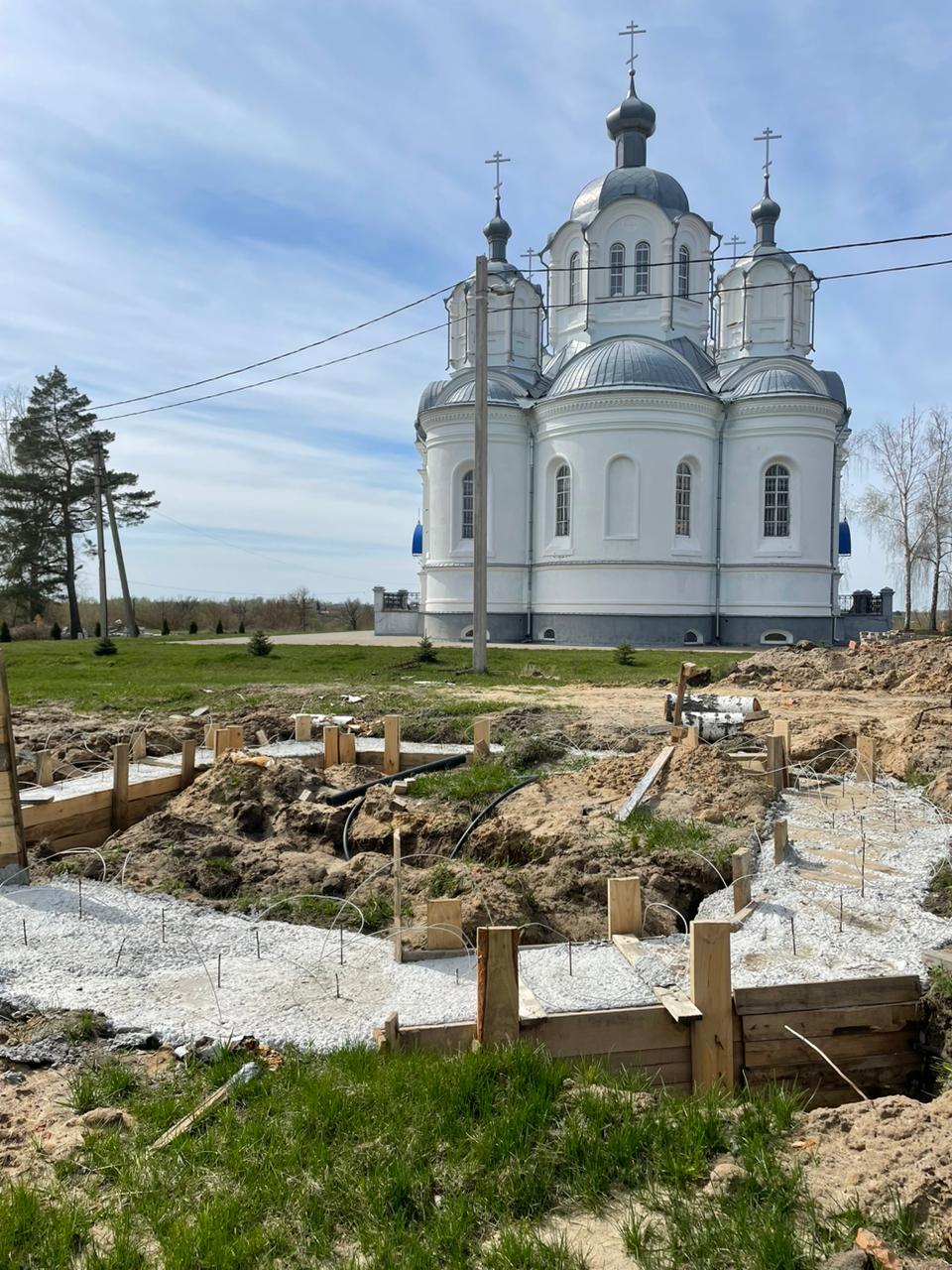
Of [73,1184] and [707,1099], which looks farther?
[707,1099]

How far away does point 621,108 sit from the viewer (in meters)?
32.6

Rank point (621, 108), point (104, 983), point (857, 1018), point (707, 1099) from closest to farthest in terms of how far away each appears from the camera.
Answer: point (707, 1099), point (857, 1018), point (104, 983), point (621, 108)

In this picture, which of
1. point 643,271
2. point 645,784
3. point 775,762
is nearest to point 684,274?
point 643,271

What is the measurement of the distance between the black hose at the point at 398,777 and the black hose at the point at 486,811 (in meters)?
1.03

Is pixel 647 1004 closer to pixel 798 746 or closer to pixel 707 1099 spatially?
pixel 707 1099

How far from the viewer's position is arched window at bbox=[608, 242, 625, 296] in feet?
101

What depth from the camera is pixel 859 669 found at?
52.7 ft

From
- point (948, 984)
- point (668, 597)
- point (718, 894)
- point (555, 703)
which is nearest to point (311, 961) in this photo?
point (718, 894)

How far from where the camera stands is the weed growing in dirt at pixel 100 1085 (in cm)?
319

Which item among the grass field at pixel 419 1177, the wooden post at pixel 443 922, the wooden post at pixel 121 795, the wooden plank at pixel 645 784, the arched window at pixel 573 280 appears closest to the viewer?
the grass field at pixel 419 1177

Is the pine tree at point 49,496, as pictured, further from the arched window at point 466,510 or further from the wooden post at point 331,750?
the wooden post at point 331,750

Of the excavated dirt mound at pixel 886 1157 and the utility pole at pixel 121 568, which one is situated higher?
the utility pole at pixel 121 568

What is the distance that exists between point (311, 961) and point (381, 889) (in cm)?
114

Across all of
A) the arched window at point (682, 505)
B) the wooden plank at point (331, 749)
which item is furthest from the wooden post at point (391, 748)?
the arched window at point (682, 505)
